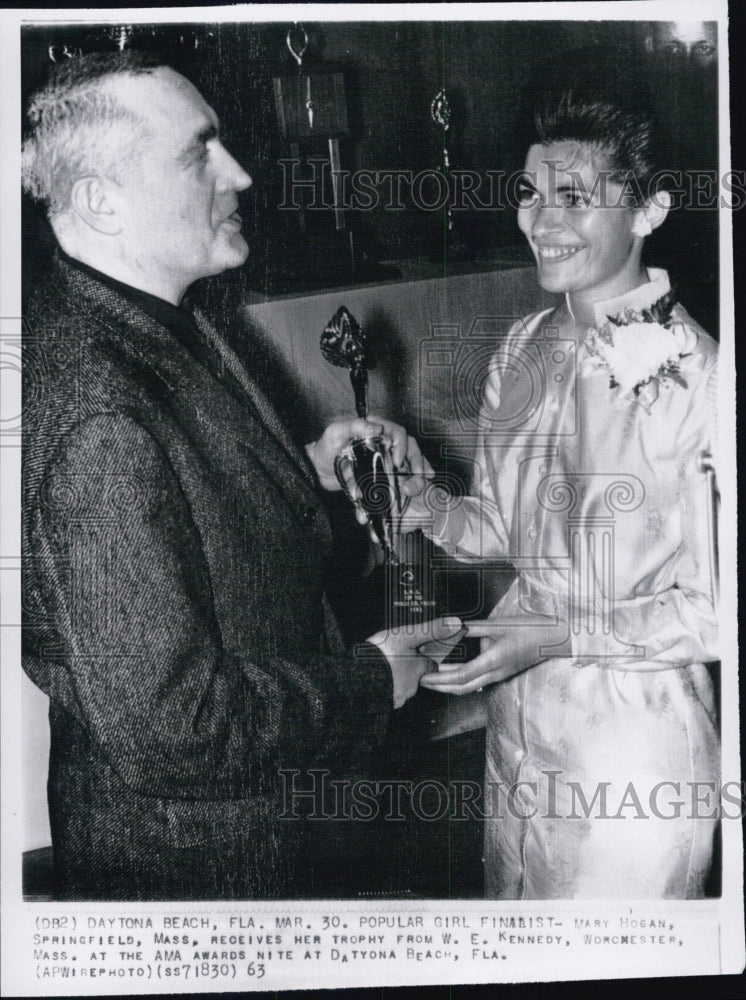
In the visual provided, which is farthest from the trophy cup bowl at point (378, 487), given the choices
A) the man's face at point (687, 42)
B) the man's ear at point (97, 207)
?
the man's face at point (687, 42)

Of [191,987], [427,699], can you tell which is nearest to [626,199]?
[427,699]

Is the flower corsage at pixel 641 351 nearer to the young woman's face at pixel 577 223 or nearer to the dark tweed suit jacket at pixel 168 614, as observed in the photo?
the young woman's face at pixel 577 223

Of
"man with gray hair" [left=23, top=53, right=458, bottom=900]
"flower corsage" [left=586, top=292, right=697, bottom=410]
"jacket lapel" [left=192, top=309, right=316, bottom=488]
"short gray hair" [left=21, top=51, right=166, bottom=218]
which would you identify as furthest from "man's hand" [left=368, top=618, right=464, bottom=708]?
"short gray hair" [left=21, top=51, right=166, bottom=218]

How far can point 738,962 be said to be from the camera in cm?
191

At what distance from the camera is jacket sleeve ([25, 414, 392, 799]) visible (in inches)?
69.9

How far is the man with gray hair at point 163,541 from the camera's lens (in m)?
1.78

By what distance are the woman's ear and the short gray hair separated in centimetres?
83

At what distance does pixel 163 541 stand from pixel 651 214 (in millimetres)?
979

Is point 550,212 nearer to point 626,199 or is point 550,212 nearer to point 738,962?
point 626,199

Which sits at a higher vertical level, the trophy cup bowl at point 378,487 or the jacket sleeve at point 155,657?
the trophy cup bowl at point 378,487

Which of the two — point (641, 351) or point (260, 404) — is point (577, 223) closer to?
point (641, 351)

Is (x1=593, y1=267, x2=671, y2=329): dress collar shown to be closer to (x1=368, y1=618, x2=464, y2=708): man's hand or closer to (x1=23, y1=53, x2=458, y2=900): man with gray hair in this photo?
(x1=23, y1=53, x2=458, y2=900): man with gray hair


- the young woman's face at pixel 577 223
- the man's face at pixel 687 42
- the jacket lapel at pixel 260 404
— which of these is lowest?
the jacket lapel at pixel 260 404

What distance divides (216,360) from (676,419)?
2.56 ft
